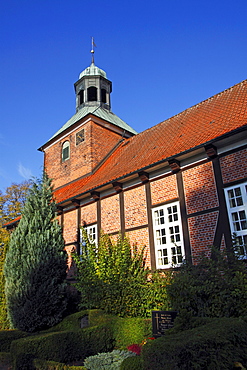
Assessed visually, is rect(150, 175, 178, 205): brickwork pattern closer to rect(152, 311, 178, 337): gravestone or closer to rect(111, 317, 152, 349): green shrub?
rect(111, 317, 152, 349): green shrub

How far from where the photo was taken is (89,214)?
1237 centimetres

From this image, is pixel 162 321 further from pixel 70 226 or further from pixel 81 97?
pixel 81 97

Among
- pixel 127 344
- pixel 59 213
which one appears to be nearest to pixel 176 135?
pixel 59 213

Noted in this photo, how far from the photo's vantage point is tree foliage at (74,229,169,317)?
8.41 meters

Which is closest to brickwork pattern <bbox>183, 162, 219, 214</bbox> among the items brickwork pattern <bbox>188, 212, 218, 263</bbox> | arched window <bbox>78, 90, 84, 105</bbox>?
brickwork pattern <bbox>188, 212, 218, 263</bbox>

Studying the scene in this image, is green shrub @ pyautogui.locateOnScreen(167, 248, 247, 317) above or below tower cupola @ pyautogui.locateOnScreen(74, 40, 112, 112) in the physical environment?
below

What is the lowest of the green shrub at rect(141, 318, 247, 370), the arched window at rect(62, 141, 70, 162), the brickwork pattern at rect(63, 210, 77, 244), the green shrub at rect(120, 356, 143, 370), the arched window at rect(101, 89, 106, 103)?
the green shrub at rect(120, 356, 143, 370)

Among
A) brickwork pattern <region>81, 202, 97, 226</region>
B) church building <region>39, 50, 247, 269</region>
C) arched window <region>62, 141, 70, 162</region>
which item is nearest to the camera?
church building <region>39, 50, 247, 269</region>

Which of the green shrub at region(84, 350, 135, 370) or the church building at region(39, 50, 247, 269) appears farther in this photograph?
the church building at region(39, 50, 247, 269)

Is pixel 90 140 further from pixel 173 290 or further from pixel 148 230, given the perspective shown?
pixel 173 290

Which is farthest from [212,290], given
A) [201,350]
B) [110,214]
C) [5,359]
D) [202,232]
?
[5,359]

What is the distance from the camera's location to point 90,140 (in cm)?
1628

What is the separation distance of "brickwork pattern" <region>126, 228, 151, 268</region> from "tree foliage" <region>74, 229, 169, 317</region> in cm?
16

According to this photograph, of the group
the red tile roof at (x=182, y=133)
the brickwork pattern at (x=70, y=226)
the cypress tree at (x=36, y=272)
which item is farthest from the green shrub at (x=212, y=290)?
the brickwork pattern at (x=70, y=226)
